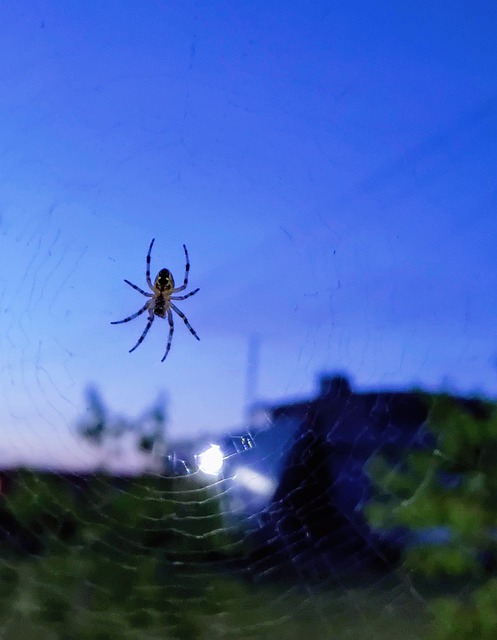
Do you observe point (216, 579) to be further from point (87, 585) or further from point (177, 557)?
point (87, 585)

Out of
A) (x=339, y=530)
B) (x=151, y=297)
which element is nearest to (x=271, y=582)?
(x=339, y=530)

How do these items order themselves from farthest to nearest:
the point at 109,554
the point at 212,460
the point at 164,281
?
1. the point at 164,281
2. the point at 212,460
3. the point at 109,554

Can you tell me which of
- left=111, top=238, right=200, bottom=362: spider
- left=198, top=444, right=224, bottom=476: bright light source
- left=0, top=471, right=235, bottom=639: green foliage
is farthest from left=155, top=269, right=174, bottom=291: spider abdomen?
left=0, top=471, right=235, bottom=639: green foliage

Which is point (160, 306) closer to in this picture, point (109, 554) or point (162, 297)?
point (162, 297)

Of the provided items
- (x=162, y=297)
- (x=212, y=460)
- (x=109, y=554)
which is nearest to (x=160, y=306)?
(x=162, y=297)

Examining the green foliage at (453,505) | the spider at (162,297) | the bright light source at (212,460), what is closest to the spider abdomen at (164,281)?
the spider at (162,297)
